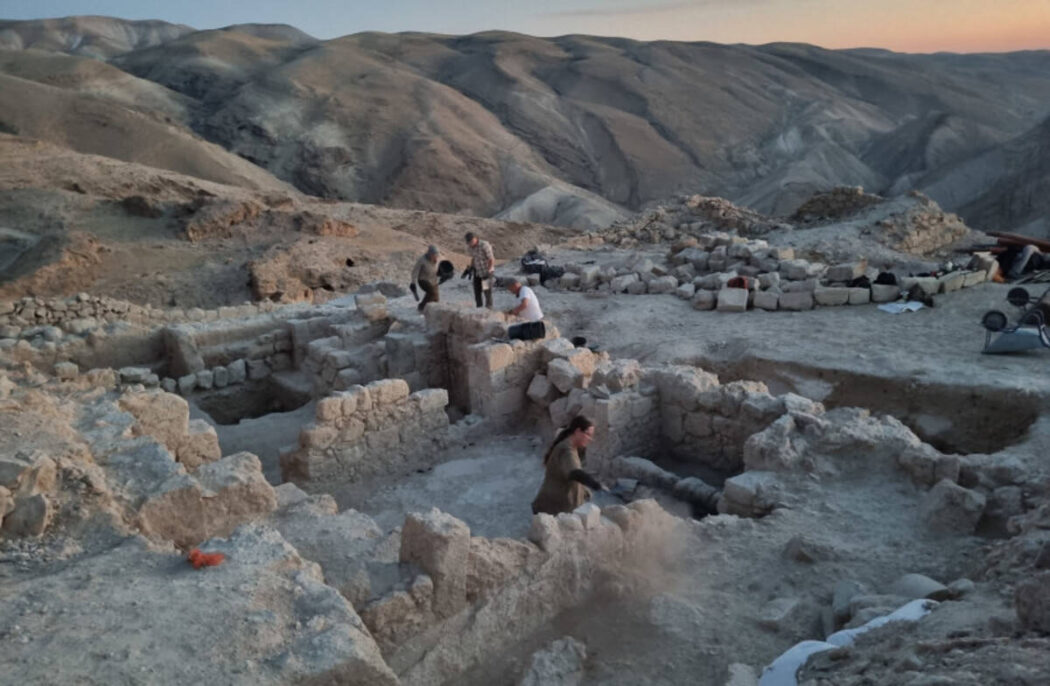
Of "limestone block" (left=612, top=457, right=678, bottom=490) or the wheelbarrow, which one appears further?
the wheelbarrow

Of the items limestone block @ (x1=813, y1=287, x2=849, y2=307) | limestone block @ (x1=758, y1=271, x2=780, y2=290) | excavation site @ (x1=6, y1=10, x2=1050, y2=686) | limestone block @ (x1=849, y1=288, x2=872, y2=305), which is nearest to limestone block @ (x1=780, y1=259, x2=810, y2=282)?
excavation site @ (x1=6, y1=10, x2=1050, y2=686)

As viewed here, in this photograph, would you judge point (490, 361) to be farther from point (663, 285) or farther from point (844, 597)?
point (663, 285)

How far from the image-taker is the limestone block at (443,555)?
4281 millimetres

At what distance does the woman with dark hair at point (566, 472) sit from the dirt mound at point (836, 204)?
59.0ft

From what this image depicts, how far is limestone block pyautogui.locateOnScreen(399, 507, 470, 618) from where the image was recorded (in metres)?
4.28

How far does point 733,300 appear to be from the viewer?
1354 cm

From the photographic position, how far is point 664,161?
47625 millimetres

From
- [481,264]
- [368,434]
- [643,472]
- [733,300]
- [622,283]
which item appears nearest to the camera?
[643,472]

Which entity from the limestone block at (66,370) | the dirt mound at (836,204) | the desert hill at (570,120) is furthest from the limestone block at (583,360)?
the desert hill at (570,120)

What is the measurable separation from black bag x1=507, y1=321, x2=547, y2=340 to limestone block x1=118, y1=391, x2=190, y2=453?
149 inches

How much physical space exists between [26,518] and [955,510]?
627 centimetres

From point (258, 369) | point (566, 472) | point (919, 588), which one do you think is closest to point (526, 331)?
point (566, 472)

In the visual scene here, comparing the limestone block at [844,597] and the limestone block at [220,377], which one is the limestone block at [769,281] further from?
the limestone block at [844,597]

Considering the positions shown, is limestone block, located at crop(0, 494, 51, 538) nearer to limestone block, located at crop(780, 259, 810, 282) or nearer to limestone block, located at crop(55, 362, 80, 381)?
limestone block, located at crop(55, 362, 80, 381)
